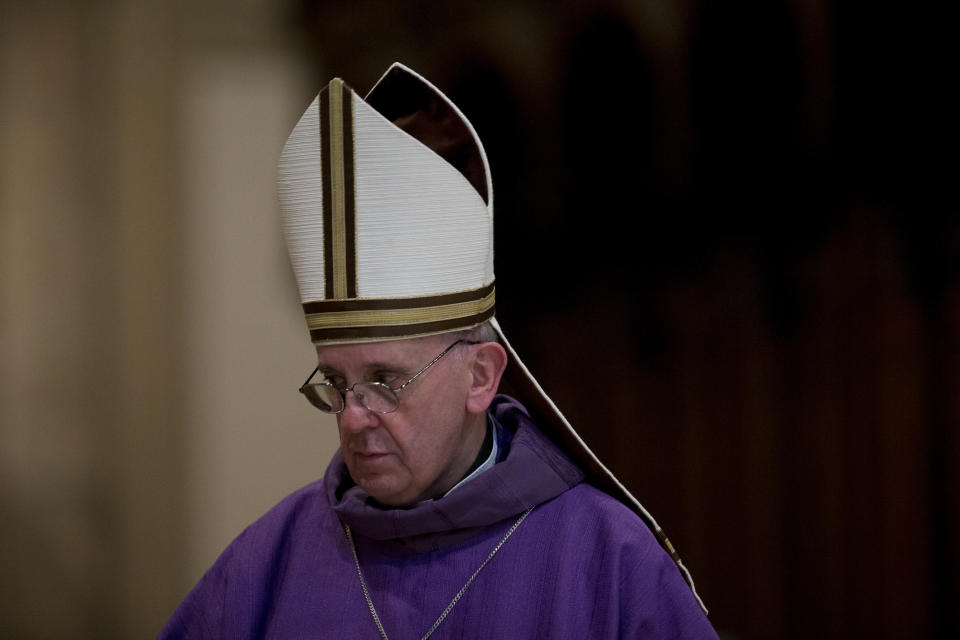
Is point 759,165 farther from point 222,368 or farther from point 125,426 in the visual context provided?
point 125,426

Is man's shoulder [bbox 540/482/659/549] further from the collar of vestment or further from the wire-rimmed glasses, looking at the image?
the wire-rimmed glasses

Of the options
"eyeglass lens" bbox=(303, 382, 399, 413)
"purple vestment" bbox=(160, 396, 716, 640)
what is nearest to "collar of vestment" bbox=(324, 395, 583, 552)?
"purple vestment" bbox=(160, 396, 716, 640)

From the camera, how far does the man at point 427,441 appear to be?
2018mm

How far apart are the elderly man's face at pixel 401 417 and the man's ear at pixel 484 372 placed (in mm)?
24

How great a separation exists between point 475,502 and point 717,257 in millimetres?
2265

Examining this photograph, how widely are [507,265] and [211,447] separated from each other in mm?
1685

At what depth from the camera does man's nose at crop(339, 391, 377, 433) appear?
6.57 ft

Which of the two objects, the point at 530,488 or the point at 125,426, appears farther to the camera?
the point at 125,426

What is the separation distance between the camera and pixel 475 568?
7.07 ft

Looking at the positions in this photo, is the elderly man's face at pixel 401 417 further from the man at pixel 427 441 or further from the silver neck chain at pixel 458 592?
the silver neck chain at pixel 458 592

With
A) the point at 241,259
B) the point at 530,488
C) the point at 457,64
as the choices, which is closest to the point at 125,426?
the point at 241,259

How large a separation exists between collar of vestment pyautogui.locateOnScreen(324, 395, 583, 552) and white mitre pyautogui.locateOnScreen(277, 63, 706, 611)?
27 cm

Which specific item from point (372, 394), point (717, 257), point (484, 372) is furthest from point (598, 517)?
point (717, 257)

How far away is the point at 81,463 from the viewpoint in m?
5.59
